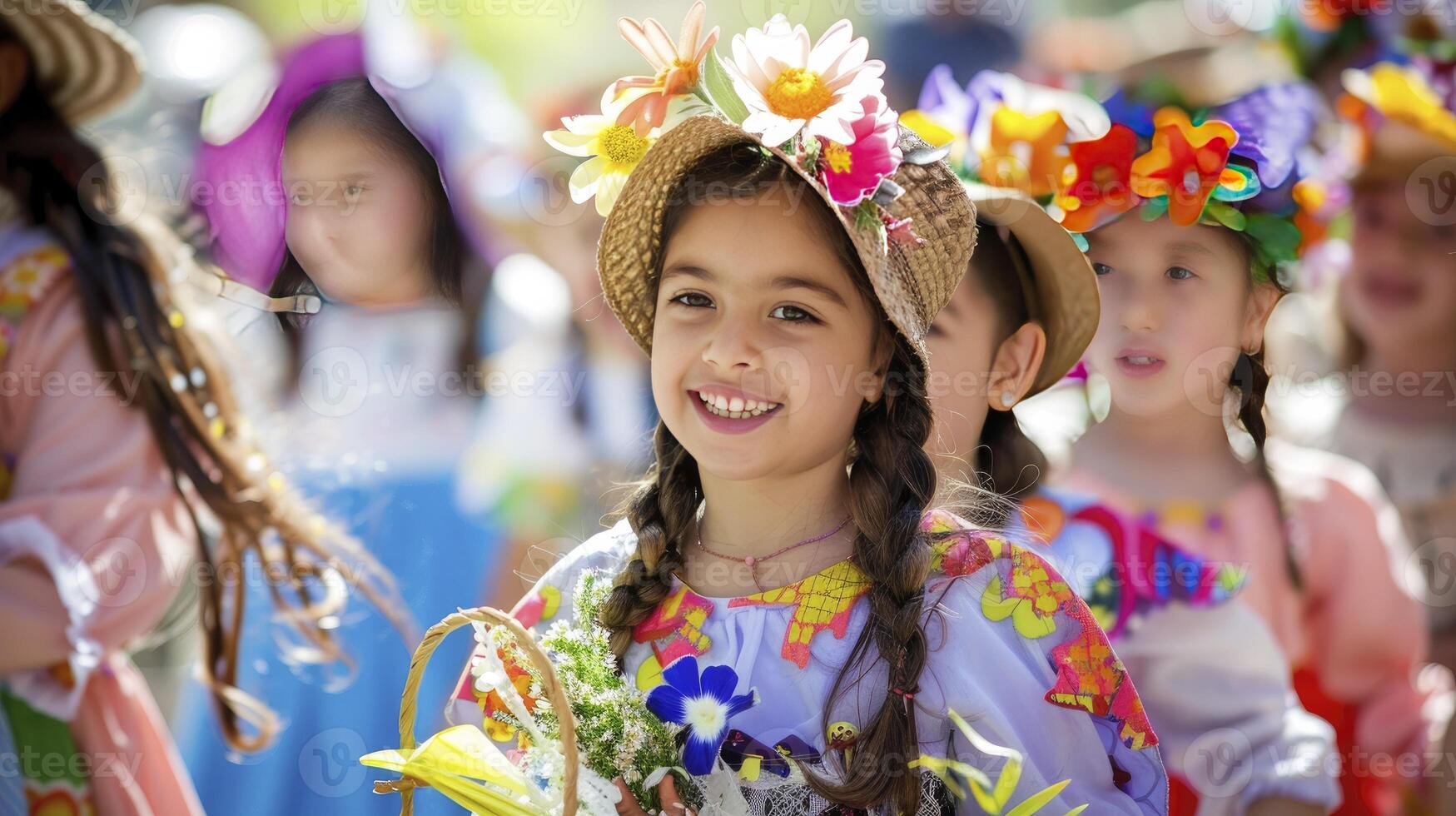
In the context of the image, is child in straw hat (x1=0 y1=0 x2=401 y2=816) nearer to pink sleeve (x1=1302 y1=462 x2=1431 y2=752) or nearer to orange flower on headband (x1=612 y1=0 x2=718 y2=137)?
orange flower on headband (x1=612 y1=0 x2=718 y2=137)

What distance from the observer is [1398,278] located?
4.27 m

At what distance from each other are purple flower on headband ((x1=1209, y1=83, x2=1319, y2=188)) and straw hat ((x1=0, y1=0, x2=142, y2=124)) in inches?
100

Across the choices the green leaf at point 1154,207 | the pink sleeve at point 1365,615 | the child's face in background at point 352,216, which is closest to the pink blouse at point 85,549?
the child's face in background at point 352,216

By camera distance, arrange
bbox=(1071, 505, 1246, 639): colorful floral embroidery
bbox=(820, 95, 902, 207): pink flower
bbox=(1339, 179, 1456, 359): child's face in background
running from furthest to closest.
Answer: bbox=(1339, 179, 1456, 359): child's face in background, bbox=(1071, 505, 1246, 639): colorful floral embroidery, bbox=(820, 95, 902, 207): pink flower

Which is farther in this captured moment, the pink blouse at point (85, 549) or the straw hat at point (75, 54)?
the straw hat at point (75, 54)

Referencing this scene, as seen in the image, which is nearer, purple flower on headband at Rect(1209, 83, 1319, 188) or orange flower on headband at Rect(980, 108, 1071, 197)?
purple flower on headband at Rect(1209, 83, 1319, 188)

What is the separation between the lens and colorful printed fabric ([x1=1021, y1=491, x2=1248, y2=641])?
2.90m

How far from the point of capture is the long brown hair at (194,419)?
2938 mm

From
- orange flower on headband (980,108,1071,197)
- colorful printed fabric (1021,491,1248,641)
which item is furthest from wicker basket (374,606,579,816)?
orange flower on headband (980,108,1071,197)

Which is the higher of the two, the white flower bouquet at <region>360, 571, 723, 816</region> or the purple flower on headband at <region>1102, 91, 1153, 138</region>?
the purple flower on headband at <region>1102, 91, 1153, 138</region>

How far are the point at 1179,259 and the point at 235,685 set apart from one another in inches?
94.5

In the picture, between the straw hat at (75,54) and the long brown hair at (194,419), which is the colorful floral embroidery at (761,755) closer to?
the long brown hair at (194,419)

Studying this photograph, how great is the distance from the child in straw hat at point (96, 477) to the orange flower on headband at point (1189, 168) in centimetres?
205

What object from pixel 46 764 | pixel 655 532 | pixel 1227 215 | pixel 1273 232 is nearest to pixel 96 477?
pixel 46 764
